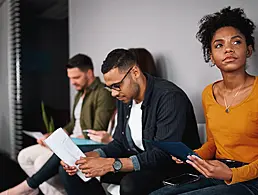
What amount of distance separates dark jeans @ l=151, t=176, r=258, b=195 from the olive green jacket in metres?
1.34

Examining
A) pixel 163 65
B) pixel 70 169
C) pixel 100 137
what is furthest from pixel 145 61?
pixel 70 169

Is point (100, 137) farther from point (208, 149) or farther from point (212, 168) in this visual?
point (212, 168)

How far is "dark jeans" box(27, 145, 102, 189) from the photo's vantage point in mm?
2510

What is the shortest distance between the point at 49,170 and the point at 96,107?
0.69m

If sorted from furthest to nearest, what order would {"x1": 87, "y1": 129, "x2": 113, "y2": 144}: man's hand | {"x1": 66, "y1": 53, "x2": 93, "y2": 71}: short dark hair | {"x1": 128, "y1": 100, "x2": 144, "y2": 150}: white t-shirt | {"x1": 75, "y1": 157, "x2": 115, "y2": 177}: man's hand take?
{"x1": 66, "y1": 53, "x2": 93, "y2": 71}: short dark hair → {"x1": 87, "y1": 129, "x2": 113, "y2": 144}: man's hand → {"x1": 128, "y1": 100, "x2": 144, "y2": 150}: white t-shirt → {"x1": 75, "y1": 157, "x2": 115, "y2": 177}: man's hand

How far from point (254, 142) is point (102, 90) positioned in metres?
1.56

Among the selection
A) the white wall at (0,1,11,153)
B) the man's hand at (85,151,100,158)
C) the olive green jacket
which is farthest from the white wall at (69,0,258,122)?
the white wall at (0,1,11,153)

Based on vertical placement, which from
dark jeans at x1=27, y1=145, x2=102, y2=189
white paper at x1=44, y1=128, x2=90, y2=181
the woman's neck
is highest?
the woman's neck

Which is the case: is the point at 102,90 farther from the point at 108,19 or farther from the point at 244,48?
the point at 244,48

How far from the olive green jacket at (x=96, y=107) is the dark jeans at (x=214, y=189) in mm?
1336

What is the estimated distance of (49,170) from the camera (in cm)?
255

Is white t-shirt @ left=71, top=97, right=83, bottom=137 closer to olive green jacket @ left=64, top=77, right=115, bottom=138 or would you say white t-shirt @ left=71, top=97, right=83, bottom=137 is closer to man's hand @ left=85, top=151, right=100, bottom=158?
olive green jacket @ left=64, top=77, right=115, bottom=138

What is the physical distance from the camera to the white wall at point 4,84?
16.3ft

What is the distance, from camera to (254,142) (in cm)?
171
